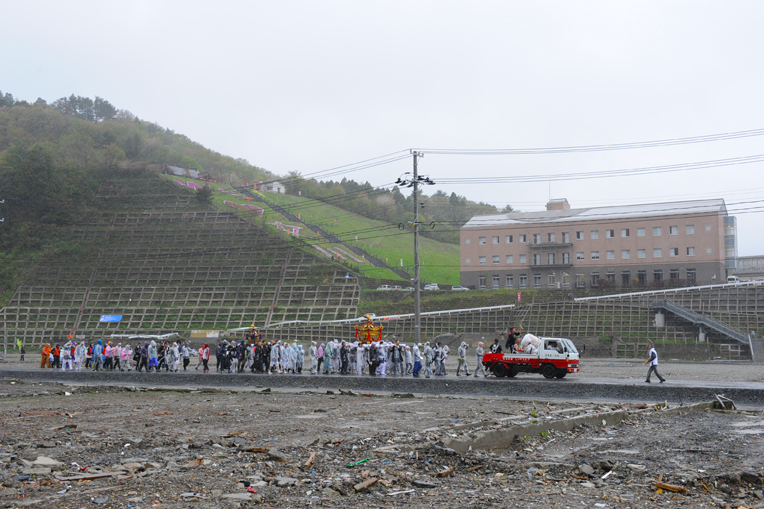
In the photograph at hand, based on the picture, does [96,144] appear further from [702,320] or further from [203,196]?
[702,320]

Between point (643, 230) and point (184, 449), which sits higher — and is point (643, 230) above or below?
above

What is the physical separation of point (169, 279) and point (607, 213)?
51256 mm

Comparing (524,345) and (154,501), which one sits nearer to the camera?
(154,501)

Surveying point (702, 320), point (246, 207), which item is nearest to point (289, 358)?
point (702, 320)

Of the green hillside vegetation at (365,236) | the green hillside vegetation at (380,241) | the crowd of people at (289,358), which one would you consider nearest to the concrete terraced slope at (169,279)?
the green hillside vegetation at (365,236)

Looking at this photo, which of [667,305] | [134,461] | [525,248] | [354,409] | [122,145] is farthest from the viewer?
[122,145]

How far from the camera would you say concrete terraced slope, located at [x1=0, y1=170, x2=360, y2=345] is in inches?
2643

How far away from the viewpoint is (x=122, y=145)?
117 m

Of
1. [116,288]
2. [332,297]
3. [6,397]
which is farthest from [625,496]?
[116,288]

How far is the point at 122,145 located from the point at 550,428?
388 feet

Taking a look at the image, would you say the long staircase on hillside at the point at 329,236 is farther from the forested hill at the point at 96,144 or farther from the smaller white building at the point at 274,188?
the forested hill at the point at 96,144

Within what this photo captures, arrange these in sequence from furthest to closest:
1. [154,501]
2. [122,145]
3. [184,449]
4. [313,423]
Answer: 1. [122,145]
2. [313,423]
3. [184,449]
4. [154,501]

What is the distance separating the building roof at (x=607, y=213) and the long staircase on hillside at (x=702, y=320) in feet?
47.7

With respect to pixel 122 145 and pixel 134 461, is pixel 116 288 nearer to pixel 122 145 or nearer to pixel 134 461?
pixel 122 145
